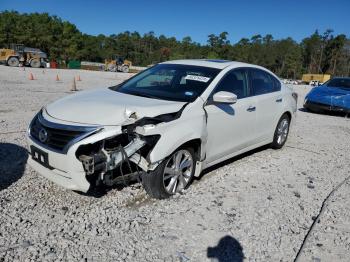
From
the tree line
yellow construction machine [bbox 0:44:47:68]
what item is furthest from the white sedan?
the tree line

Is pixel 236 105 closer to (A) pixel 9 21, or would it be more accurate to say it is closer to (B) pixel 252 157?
(B) pixel 252 157

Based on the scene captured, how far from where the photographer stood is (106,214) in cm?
399

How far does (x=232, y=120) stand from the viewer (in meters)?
5.15

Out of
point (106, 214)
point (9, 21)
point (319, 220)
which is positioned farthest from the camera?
point (9, 21)

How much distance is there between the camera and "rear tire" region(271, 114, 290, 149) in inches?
271

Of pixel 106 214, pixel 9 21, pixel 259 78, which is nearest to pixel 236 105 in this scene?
pixel 259 78

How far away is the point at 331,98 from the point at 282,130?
616 centimetres

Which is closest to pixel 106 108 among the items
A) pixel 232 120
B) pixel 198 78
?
pixel 198 78

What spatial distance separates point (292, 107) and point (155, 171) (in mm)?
4123

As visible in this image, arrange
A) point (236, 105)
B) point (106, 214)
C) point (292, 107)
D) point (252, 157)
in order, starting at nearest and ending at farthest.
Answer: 1. point (106, 214)
2. point (236, 105)
3. point (252, 157)
4. point (292, 107)

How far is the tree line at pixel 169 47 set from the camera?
260 ft

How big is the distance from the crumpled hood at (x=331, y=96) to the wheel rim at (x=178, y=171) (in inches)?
365

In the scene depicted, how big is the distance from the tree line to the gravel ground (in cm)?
7935

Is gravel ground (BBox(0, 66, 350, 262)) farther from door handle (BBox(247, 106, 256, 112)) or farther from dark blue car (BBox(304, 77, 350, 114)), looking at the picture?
dark blue car (BBox(304, 77, 350, 114))
